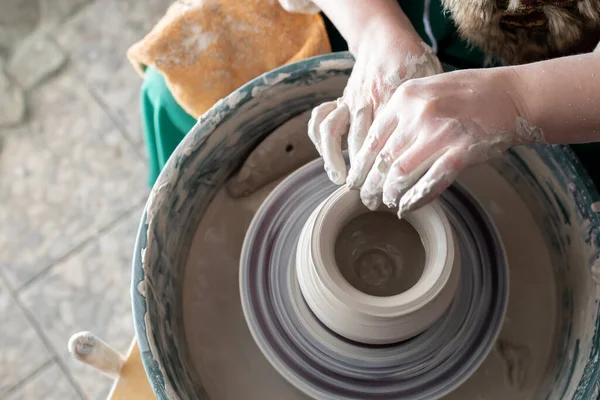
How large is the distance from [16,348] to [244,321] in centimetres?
102

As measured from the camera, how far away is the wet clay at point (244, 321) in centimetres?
107

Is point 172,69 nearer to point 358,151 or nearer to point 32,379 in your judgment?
point 358,151

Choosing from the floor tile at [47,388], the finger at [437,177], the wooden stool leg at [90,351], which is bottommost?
the floor tile at [47,388]

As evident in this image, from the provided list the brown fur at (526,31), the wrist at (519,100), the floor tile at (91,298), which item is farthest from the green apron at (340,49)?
the floor tile at (91,298)

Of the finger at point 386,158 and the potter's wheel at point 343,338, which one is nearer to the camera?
the finger at point 386,158

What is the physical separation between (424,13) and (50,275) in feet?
4.38

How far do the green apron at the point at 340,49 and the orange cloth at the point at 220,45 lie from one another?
7 centimetres

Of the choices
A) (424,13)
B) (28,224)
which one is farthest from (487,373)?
(28,224)

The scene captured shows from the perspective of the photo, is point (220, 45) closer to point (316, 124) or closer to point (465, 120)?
point (316, 124)

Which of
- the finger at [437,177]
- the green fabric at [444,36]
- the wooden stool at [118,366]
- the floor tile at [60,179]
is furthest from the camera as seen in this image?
the floor tile at [60,179]

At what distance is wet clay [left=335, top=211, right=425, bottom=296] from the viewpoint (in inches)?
39.0

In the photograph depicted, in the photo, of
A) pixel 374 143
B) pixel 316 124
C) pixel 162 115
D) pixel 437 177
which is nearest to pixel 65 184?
pixel 162 115

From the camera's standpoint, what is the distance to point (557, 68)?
855 mm

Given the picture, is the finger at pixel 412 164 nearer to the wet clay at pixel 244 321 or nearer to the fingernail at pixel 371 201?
the fingernail at pixel 371 201
